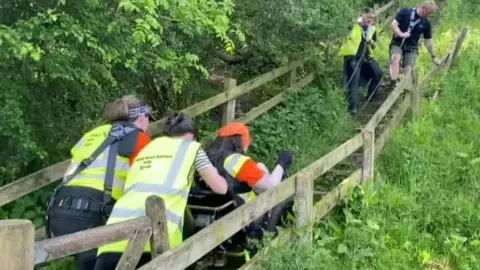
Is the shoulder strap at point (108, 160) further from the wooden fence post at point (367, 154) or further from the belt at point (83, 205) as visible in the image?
the wooden fence post at point (367, 154)

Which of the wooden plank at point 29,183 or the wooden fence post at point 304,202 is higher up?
the wooden plank at point 29,183

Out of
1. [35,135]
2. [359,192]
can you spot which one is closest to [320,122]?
[359,192]

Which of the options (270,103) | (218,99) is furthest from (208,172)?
(270,103)

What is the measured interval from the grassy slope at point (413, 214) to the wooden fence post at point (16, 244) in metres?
2.36

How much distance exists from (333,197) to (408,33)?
5707 millimetres

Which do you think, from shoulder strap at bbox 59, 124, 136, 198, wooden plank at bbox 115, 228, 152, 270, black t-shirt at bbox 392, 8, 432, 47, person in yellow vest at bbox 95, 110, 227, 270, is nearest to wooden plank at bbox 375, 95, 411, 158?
black t-shirt at bbox 392, 8, 432, 47

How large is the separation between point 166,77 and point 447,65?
23.1 feet

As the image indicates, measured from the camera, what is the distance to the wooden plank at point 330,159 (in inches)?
223

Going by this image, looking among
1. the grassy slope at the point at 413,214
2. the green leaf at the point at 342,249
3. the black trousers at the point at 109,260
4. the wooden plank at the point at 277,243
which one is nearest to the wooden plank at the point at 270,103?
the grassy slope at the point at 413,214

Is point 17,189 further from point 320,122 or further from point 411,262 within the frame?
point 320,122

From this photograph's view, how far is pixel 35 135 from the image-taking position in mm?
6074

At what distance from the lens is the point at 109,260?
4.20 metres

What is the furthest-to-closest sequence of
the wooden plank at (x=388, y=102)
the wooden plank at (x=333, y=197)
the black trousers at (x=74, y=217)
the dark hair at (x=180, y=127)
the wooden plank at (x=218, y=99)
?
the wooden plank at (x=388, y=102) < the wooden plank at (x=218, y=99) < the wooden plank at (x=333, y=197) < the dark hair at (x=180, y=127) < the black trousers at (x=74, y=217)

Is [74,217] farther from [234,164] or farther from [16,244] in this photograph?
[16,244]
